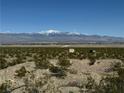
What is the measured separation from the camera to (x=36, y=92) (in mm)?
9367

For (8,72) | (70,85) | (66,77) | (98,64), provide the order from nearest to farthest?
1. (70,85)
2. (66,77)
3. (8,72)
4. (98,64)

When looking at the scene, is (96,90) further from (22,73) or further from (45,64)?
(45,64)

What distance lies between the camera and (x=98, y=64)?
2236 centimetres

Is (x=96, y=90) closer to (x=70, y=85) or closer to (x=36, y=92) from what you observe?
(x=36, y=92)

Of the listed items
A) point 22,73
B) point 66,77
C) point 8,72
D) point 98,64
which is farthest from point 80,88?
point 98,64

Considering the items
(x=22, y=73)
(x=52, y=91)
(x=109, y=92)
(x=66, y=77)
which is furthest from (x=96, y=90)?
(x=22, y=73)

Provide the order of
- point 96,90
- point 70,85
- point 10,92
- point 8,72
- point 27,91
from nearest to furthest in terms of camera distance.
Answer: point 96,90, point 27,91, point 10,92, point 70,85, point 8,72

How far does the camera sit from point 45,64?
772 inches

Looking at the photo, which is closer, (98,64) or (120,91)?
(120,91)

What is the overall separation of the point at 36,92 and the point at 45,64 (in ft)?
33.6

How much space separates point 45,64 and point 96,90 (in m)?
10.5

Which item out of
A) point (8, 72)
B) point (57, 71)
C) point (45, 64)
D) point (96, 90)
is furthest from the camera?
point (45, 64)

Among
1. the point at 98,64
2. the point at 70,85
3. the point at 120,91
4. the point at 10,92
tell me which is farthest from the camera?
the point at 98,64

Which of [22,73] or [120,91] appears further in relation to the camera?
[22,73]
